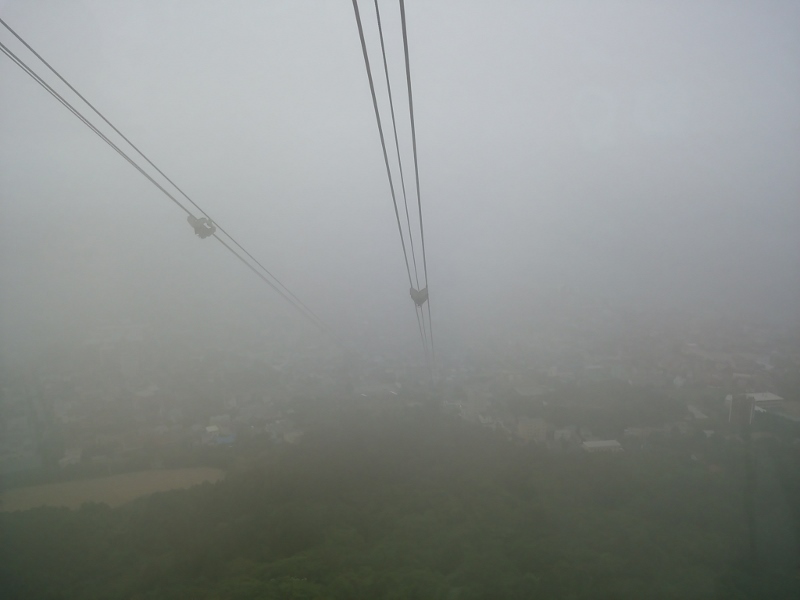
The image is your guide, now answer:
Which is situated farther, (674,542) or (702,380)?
(702,380)

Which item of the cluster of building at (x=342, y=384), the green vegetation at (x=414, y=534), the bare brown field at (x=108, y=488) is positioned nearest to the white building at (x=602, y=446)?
the cluster of building at (x=342, y=384)

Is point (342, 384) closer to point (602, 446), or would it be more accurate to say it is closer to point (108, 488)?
point (108, 488)

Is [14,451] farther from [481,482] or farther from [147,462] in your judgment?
[481,482]

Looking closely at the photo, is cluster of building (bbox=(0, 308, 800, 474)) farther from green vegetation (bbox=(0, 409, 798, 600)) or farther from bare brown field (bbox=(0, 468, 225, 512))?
green vegetation (bbox=(0, 409, 798, 600))

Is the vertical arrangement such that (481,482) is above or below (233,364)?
below

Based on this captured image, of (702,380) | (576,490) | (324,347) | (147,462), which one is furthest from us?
(324,347)

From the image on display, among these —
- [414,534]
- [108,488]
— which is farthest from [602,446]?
[108,488]

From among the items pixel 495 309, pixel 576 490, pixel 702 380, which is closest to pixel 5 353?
pixel 576 490

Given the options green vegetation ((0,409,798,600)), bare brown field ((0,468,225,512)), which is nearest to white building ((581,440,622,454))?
green vegetation ((0,409,798,600))
